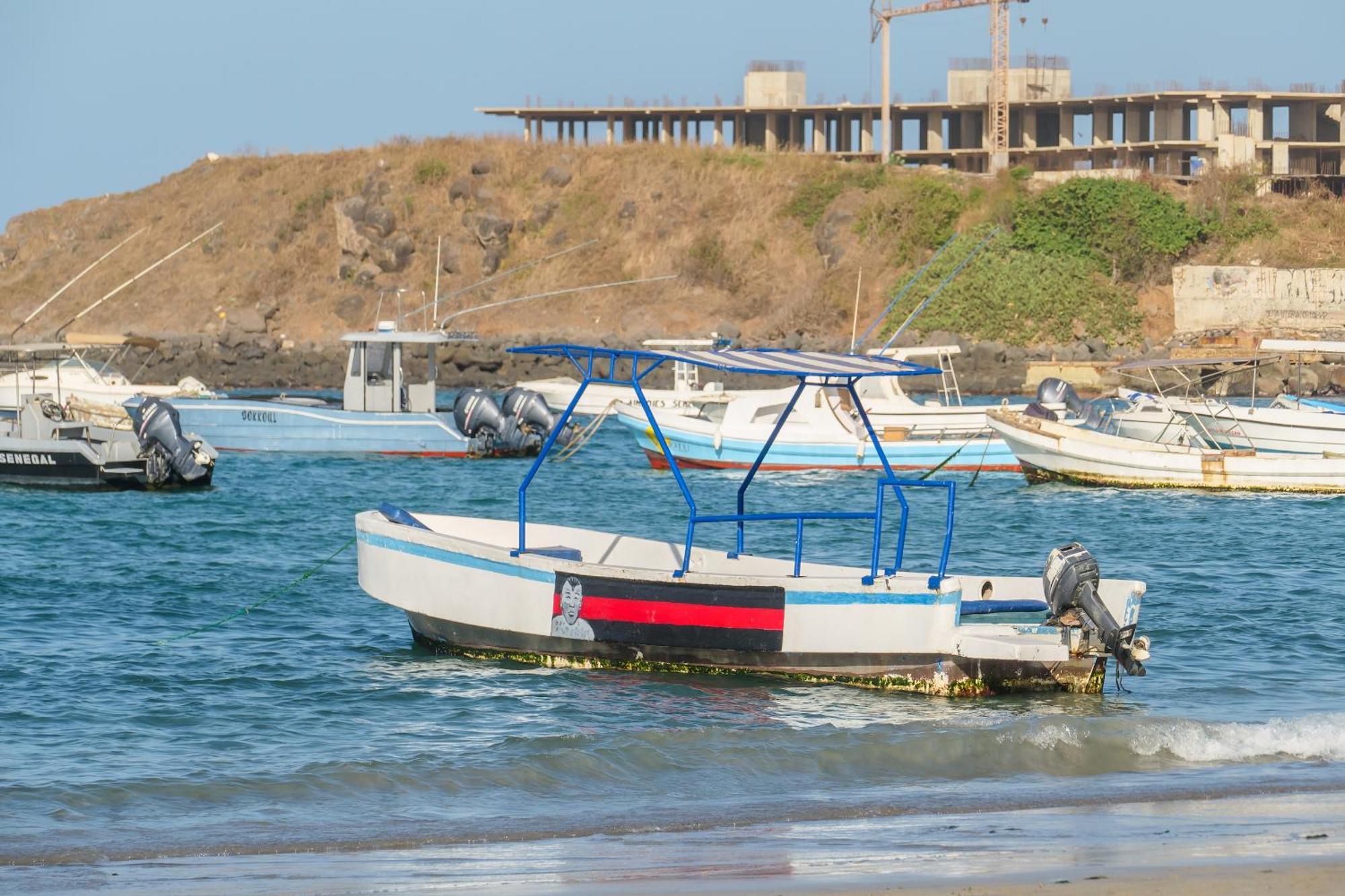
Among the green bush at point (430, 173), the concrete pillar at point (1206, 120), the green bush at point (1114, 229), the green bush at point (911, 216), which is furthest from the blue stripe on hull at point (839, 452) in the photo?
the green bush at point (430, 173)

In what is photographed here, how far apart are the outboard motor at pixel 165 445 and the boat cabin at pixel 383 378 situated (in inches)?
280

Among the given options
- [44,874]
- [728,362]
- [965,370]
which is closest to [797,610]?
[728,362]

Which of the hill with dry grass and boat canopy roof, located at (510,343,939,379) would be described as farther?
the hill with dry grass

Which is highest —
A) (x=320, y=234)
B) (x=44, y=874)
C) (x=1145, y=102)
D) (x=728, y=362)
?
(x=1145, y=102)

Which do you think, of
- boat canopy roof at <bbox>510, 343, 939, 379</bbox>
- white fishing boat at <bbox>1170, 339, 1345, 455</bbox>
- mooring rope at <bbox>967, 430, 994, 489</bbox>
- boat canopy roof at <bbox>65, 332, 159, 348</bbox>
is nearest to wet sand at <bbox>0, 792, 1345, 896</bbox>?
boat canopy roof at <bbox>510, 343, 939, 379</bbox>

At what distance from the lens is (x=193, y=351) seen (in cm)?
6956

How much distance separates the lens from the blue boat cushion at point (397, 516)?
1526 centimetres

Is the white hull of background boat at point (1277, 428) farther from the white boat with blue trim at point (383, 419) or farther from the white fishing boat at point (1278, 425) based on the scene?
the white boat with blue trim at point (383, 419)

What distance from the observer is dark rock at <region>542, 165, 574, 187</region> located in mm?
85562

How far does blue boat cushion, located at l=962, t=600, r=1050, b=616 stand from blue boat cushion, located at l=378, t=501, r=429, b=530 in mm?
4759

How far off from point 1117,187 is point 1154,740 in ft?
216

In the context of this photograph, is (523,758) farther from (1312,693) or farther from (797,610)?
(1312,693)

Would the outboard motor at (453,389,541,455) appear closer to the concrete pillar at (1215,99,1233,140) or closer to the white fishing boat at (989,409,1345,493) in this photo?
the white fishing boat at (989,409,1345,493)

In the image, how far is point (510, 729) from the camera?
12.6 m
